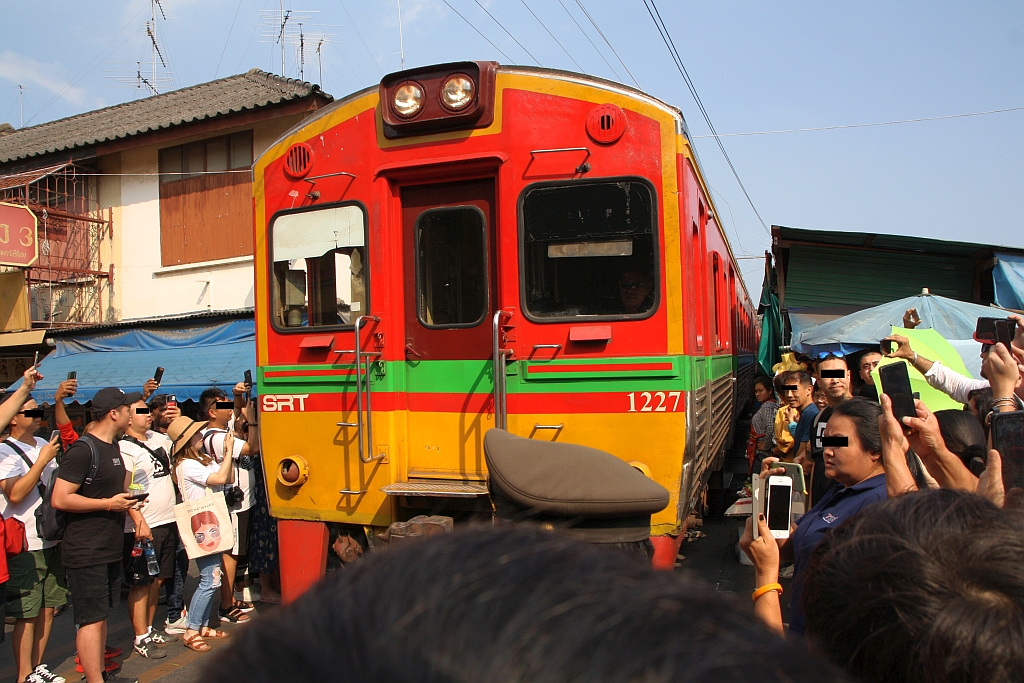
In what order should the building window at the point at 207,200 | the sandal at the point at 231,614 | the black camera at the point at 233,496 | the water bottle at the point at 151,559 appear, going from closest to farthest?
the water bottle at the point at 151,559 → the black camera at the point at 233,496 → the sandal at the point at 231,614 → the building window at the point at 207,200

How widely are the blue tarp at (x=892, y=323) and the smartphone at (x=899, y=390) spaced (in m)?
5.89

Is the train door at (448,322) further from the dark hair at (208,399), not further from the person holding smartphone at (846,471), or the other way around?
the dark hair at (208,399)

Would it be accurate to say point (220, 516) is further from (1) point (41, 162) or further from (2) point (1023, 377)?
(1) point (41, 162)

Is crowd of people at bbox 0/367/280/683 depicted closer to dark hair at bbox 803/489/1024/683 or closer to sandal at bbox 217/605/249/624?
sandal at bbox 217/605/249/624

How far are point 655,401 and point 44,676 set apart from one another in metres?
3.83

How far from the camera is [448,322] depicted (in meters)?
4.57

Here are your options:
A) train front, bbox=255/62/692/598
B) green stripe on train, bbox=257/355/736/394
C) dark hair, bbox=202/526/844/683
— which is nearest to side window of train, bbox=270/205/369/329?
train front, bbox=255/62/692/598

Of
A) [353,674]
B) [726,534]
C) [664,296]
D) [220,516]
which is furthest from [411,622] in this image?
[726,534]

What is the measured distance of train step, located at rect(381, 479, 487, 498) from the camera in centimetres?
404

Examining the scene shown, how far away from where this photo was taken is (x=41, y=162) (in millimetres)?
14430

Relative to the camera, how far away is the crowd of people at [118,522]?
430 cm

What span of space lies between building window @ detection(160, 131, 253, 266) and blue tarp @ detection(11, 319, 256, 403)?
1.34 m

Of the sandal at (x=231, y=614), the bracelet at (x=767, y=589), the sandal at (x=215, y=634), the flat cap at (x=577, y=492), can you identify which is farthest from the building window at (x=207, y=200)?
the bracelet at (x=767, y=589)

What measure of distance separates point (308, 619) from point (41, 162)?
16.7 m
